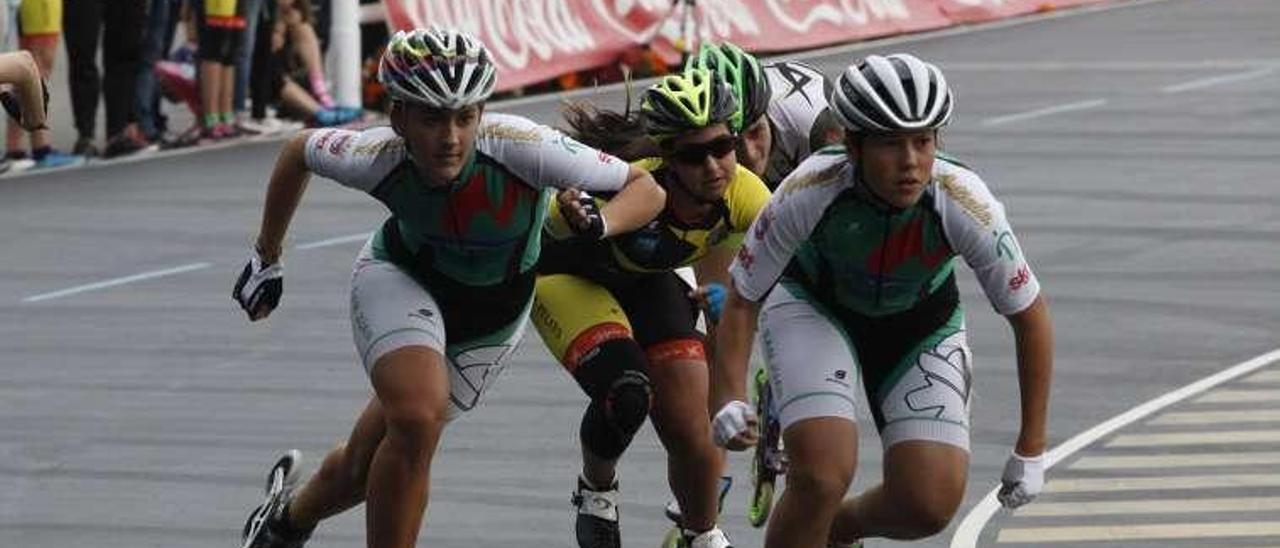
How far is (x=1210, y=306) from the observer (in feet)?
53.0

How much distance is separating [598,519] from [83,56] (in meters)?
10.0

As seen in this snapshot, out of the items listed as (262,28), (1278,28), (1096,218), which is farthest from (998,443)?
(1278,28)

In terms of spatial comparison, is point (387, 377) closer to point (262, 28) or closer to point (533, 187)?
point (533, 187)

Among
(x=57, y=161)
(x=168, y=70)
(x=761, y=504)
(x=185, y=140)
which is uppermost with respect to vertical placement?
(x=761, y=504)

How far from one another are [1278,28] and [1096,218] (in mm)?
9651

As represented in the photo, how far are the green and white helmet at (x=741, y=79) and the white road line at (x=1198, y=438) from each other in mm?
3234

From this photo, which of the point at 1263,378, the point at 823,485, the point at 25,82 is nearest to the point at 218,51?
the point at 1263,378

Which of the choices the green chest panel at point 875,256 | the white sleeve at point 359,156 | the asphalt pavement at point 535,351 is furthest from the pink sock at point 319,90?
the green chest panel at point 875,256

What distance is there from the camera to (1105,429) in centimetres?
1327

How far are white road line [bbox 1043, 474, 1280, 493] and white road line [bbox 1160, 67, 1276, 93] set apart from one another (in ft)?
38.6

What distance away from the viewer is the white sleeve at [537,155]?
960cm

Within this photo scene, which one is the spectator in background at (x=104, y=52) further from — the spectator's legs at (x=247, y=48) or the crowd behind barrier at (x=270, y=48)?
the spectator's legs at (x=247, y=48)

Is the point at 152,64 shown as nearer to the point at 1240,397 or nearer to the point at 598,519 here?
the point at 1240,397

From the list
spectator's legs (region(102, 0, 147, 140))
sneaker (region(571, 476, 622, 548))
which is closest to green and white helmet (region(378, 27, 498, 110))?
sneaker (region(571, 476, 622, 548))
